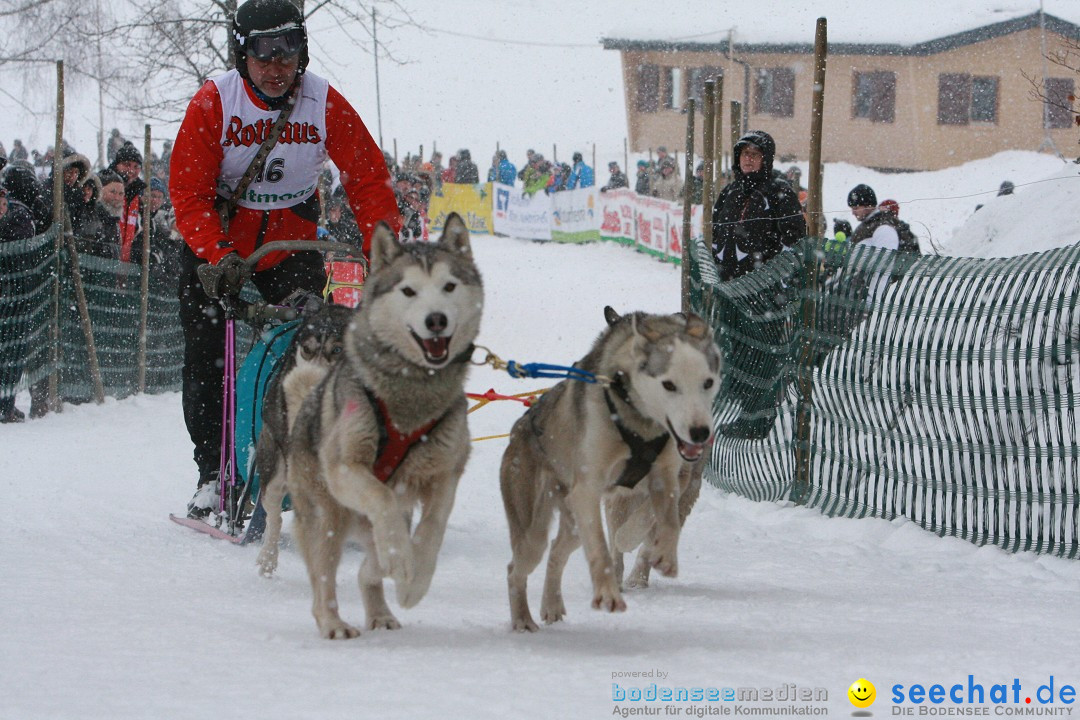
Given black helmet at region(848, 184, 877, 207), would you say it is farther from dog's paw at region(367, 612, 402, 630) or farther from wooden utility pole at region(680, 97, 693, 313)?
dog's paw at region(367, 612, 402, 630)

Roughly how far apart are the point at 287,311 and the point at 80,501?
7.80 feet

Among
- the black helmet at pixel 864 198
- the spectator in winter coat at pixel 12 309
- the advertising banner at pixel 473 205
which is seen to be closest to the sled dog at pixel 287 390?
the spectator in winter coat at pixel 12 309

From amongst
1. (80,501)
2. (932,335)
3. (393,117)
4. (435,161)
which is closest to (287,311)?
(80,501)

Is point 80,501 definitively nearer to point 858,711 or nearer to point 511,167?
point 858,711

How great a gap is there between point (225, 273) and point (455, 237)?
1.15 m

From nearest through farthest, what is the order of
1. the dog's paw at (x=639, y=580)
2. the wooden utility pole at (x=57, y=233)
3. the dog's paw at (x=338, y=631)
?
1. the dog's paw at (x=338, y=631)
2. the dog's paw at (x=639, y=580)
3. the wooden utility pole at (x=57, y=233)

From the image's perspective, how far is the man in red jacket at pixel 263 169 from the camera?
437cm

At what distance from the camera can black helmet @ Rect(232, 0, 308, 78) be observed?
170 inches

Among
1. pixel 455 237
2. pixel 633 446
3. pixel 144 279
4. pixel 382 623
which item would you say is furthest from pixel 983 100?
pixel 382 623

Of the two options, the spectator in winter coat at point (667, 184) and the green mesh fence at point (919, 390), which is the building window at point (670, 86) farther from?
the green mesh fence at point (919, 390)

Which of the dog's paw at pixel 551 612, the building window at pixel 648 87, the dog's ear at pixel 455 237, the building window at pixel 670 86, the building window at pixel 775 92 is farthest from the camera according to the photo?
the building window at pixel 648 87

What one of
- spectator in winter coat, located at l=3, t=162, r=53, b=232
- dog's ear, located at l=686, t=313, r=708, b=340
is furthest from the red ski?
spectator in winter coat, located at l=3, t=162, r=53, b=232

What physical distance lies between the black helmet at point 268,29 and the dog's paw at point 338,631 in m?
2.22

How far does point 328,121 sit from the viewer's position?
469cm
